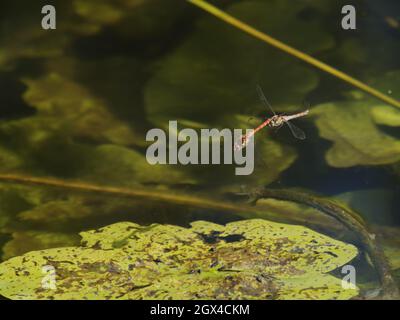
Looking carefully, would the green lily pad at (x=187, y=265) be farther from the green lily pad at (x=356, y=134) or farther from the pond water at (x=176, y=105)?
the green lily pad at (x=356, y=134)

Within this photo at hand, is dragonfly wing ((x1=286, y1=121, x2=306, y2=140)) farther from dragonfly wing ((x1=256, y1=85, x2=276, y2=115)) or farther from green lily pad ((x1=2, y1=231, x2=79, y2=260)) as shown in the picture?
green lily pad ((x1=2, y1=231, x2=79, y2=260))

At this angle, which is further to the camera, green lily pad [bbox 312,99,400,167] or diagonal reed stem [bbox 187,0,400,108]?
green lily pad [bbox 312,99,400,167]

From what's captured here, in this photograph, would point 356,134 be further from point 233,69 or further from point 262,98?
point 233,69

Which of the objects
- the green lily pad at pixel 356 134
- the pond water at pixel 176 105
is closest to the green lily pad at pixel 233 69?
the pond water at pixel 176 105

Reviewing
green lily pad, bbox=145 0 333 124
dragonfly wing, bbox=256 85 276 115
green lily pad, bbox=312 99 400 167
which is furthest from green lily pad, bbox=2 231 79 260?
green lily pad, bbox=312 99 400 167

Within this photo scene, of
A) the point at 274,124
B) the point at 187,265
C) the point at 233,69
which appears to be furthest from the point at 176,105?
the point at 187,265
